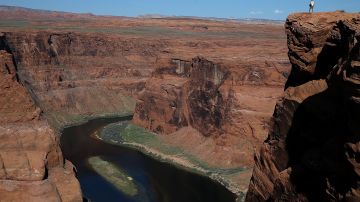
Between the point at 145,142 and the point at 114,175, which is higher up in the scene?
the point at 114,175

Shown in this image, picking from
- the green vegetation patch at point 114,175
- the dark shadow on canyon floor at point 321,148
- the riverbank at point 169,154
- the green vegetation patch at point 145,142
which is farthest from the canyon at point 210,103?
the green vegetation patch at point 114,175

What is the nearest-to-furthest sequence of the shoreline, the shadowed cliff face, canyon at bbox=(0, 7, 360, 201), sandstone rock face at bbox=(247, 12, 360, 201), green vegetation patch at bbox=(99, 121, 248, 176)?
sandstone rock face at bbox=(247, 12, 360, 201), canyon at bbox=(0, 7, 360, 201), the shoreline, green vegetation patch at bbox=(99, 121, 248, 176), the shadowed cliff face

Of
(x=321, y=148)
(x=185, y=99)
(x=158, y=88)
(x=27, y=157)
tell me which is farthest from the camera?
(x=158, y=88)

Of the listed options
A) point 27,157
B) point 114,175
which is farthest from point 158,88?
point 27,157

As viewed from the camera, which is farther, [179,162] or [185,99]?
[185,99]

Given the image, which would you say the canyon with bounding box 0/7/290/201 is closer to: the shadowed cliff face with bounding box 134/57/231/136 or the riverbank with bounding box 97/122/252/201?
the shadowed cliff face with bounding box 134/57/231/136

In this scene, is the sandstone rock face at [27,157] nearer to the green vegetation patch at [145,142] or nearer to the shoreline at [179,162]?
the shoreline at [179,162]

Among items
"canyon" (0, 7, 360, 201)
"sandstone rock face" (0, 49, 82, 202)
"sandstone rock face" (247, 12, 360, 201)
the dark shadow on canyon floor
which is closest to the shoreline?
"canyon" (0, 7, 360, 201)

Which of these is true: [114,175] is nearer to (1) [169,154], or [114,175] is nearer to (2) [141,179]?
(2) [141,179]
